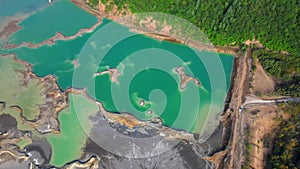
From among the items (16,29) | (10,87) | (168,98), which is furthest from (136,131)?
(16,29)

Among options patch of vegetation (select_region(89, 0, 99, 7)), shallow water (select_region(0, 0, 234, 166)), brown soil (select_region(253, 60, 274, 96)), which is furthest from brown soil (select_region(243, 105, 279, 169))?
patch of vegetation (select_region(89, 0, 99, 7))

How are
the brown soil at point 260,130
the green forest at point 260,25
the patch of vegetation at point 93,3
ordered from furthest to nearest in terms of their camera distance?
the patch of vegetation at point 93,3 < the green forest at point 260,25 < the brown soil at point 260,130

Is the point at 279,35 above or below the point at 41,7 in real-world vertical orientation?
below

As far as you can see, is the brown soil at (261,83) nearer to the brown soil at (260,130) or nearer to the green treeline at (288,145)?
the brown soil at (260,130)

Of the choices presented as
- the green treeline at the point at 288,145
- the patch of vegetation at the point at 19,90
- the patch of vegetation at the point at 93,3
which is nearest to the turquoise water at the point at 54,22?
the patch of vegetation at the point at 93,3

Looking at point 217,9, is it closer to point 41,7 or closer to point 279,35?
point 279,35

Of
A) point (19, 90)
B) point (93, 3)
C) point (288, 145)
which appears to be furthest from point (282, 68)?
point (19, 90)
